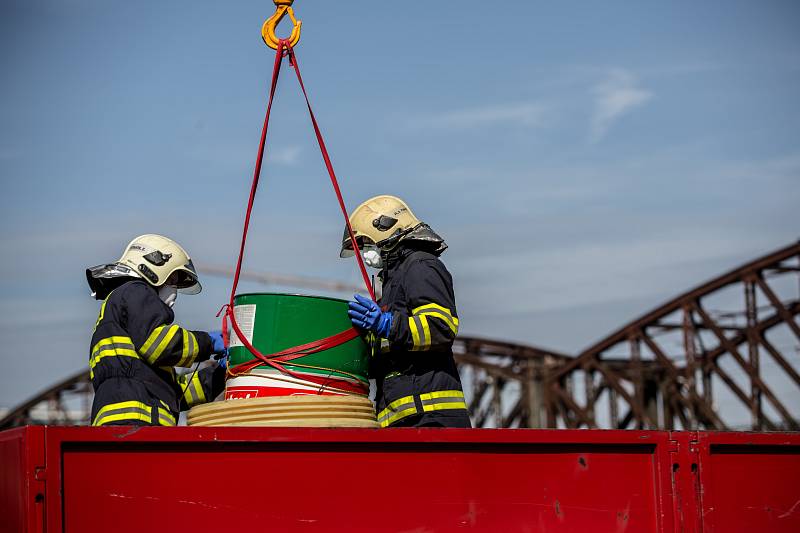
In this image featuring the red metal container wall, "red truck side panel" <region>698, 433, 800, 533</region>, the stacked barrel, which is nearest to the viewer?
the red metal container wall

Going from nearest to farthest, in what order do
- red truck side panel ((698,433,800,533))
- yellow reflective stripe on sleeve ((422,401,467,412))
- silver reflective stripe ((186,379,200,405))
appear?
red truck side panel ((698,433,800,533)) < yellow reflective stripe on sleeve ((422,401,467,412)) < silver reflective stripe ((186,379,200,405))

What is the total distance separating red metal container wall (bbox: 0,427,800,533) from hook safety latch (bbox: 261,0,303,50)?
238 centimetres

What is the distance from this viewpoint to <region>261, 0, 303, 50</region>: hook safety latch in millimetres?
5789

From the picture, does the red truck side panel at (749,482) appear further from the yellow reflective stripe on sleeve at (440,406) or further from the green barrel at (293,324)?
the green barrel at (293,324)

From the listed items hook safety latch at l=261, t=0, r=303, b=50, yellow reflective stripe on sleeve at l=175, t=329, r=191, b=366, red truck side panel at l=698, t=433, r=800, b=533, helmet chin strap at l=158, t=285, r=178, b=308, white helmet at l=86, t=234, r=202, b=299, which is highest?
hook safety latch at l=261, t=0, r=303, b=50

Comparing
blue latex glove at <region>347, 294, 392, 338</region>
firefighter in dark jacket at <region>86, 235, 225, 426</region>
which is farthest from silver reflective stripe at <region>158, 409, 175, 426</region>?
blue latex glove at <region>347, 294, 392, 338</region>

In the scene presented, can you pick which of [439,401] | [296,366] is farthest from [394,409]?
[296,366]

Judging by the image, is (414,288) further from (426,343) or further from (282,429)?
(282,429)

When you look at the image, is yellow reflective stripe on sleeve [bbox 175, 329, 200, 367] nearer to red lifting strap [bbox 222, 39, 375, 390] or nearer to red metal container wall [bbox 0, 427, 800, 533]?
red lifting strap [bbox 222, 39, 375, 390]

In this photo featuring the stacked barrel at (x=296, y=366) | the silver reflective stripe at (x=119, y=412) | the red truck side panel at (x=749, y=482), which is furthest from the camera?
the silver reflective stripe at (x=119, y=412)

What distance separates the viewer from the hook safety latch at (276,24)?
19.0 feet

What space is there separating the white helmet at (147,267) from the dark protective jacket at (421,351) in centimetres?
118

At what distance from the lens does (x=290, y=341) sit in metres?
5.32

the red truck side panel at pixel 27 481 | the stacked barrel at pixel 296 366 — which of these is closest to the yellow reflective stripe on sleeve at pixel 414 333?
the stacked barrel at pixel 296 366
